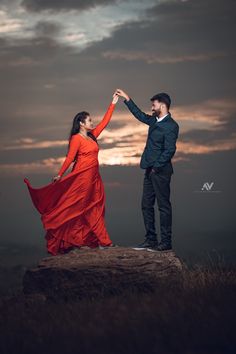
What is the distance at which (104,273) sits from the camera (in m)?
9.97

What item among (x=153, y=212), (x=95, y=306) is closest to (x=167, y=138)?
(x=153, y=212)

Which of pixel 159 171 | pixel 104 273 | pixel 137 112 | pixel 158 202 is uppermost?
pixel 137 112

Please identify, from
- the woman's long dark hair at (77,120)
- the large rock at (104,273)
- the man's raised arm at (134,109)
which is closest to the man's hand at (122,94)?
the man's raised arm at (134,109)

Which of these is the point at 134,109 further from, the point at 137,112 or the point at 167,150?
the point at 167,150

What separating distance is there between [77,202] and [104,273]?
129 cm

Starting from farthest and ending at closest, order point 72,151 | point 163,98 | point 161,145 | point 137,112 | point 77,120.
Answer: point 137,112 < point 77,120 < point 72,151 < point 163,98 < point 161,145

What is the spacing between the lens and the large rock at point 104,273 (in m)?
9.94

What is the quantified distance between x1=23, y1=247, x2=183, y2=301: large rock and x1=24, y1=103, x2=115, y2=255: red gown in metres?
0.39

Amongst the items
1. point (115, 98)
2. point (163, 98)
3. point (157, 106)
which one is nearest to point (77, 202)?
point (115, 98)

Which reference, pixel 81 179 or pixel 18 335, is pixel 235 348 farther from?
pixel 81 179

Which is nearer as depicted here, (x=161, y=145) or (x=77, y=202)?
(x=161, y=145)

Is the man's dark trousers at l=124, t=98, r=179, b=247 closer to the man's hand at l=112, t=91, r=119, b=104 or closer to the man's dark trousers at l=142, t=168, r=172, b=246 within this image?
the man's dark trousers at l=142, t=168, r=172, b=246

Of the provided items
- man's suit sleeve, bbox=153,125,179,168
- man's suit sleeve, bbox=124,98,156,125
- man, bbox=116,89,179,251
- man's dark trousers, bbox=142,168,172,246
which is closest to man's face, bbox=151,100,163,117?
man, bbox=116,89,179,251

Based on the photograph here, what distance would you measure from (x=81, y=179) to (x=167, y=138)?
5.33 ft
